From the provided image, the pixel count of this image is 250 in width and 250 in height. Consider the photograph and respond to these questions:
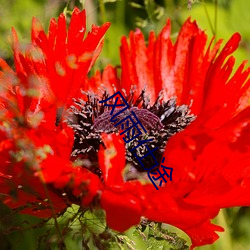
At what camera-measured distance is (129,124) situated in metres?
1.52

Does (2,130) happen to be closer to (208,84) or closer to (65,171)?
(65,171)

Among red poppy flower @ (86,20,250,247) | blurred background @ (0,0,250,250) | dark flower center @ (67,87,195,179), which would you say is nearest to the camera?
red poppy flower @ (86,20,250,247)

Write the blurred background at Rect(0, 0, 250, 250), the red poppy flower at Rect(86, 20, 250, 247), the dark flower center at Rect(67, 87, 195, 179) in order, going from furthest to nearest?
1. the blurred background at Rect(0, 0, 250, 250)
2. the dark flower center at Rect(67, 87, 195, 179)
3. the red poppy flower at Rect(86, 20, 250, 247)

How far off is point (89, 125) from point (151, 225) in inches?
17.5

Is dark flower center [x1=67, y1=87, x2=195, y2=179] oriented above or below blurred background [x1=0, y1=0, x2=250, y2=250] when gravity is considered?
below

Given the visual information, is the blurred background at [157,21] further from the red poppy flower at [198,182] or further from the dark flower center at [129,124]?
the red poppy flower at [198,182]

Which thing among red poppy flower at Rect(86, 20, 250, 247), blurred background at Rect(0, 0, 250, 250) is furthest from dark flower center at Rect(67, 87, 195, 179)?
blurred background at Rect(0, 0, 250, 250)

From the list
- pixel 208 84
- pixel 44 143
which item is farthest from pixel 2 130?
pixel 208 84

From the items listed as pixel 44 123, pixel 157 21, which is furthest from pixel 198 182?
pixel 157 21

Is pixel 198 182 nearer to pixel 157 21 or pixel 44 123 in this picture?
pixel 44 123

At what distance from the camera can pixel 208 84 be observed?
5.39ft

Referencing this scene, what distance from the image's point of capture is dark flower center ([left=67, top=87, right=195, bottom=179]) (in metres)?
1.48

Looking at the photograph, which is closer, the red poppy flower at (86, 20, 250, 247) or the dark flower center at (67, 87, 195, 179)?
the red poppy flower at (86, 20, 250, 247)

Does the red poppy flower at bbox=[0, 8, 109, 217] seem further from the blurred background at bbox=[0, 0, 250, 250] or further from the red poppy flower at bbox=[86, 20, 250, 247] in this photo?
the blurred background at bbox=[0, 0, 250, 250]
